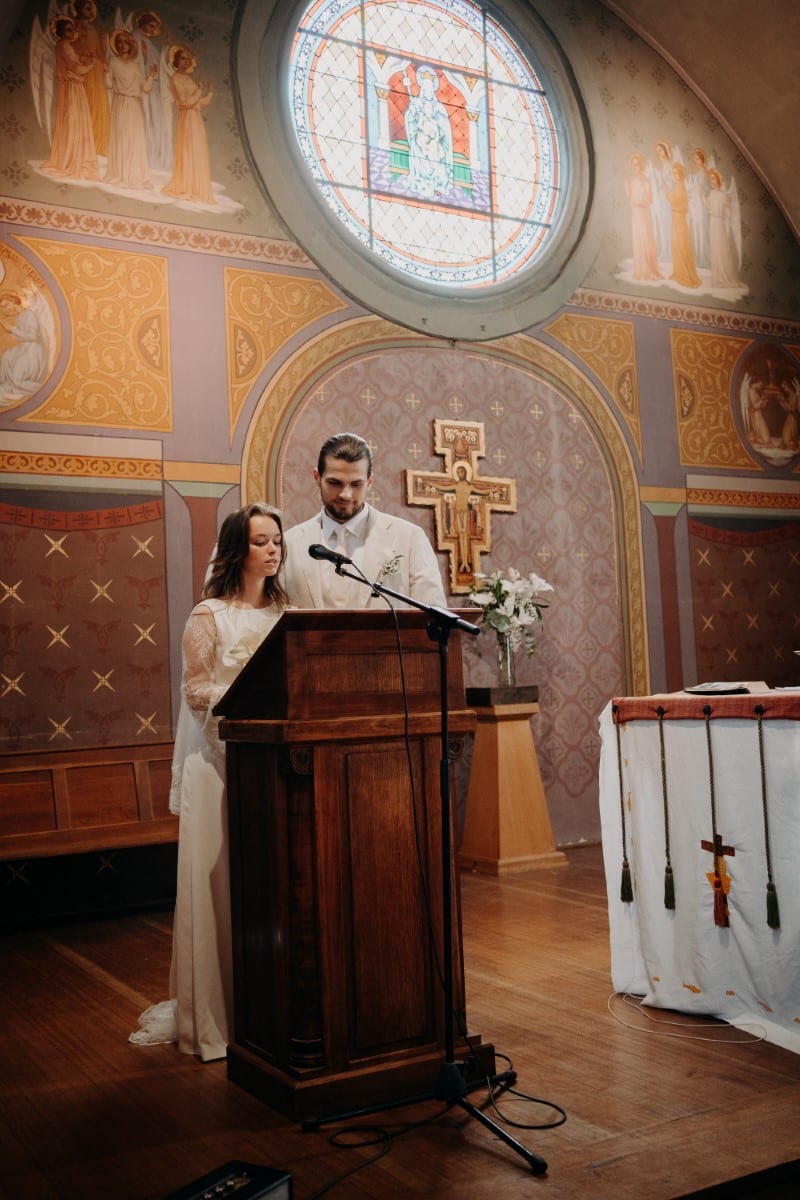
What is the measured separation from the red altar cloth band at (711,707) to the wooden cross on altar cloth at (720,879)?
→ 400 millimetres

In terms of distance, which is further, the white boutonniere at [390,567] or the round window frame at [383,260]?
the round window frame at [383,260]

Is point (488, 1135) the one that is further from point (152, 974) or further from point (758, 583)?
point (758, 583)

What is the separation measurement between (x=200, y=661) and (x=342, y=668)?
0.77 metres

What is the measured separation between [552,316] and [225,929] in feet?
17.4

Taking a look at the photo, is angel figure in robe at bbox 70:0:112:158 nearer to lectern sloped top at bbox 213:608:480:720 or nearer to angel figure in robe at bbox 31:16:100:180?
angel figure in robe at bbox 31:16:100:180

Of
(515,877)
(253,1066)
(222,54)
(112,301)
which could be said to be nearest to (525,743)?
(515,877)

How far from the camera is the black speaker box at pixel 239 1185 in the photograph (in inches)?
83.2

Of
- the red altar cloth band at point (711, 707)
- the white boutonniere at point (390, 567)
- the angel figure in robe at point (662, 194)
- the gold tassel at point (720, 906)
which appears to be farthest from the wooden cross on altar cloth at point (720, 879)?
the angel figure in robe at point (662, 194)


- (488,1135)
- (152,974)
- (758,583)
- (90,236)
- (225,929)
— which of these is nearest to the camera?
(488,1135)

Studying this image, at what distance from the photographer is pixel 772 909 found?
342cm

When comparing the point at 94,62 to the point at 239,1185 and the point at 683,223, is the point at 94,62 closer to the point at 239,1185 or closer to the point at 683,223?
the point at 683,223

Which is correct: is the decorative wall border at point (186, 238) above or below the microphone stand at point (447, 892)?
above

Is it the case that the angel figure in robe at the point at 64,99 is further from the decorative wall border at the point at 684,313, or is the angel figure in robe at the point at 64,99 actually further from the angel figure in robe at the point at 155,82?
the decorative wall border at the point at 684,313

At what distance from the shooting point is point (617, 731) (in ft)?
13.1
